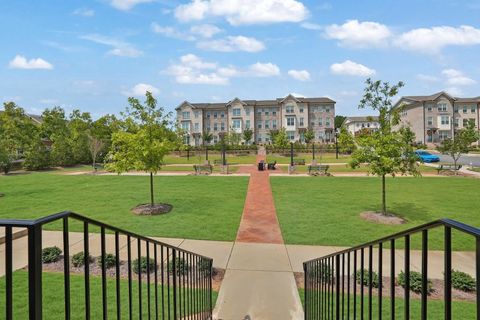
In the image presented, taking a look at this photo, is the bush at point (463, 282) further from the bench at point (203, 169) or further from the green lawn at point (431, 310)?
the bench at point (203, 169)

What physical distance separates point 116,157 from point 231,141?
50221mm

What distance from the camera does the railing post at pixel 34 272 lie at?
138 cm

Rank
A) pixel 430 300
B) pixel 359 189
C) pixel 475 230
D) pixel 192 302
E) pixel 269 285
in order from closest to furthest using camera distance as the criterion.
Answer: pixel 475 230, pixel 192 302, pixel 430 300, pixel 269 285, pixel 359 189

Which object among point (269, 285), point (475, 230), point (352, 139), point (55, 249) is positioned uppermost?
point (352, 139)

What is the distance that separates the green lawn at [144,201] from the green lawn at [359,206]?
2559 mm

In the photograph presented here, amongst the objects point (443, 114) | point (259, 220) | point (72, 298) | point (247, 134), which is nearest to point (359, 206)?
point (259, 220)

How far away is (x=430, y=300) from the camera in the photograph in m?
5.67

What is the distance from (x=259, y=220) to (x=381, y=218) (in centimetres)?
485

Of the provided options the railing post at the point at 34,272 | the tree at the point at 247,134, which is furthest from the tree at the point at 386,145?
the tree at the point at 247,134

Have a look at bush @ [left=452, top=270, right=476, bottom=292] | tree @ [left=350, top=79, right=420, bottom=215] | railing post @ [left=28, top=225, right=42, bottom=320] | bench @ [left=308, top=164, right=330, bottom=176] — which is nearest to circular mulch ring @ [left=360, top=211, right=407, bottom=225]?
tree @ [left=350, top=79, right=420, bottom=215]

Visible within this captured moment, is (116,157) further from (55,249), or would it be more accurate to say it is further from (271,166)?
(271,166)

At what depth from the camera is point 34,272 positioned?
140 cm

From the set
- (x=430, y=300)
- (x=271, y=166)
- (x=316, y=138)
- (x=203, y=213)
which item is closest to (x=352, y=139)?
(x=203, y=213)

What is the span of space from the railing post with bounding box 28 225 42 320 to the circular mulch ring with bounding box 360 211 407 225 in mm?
11889
